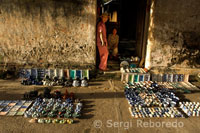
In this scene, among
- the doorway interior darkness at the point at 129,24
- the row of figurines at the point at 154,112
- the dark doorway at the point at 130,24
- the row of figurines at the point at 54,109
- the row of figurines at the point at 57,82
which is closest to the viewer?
the row of figurines at the point at 54,109

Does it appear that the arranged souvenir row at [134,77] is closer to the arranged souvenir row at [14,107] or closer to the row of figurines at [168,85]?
the row of figurines at [168,85]

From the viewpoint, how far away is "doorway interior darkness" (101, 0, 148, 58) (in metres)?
6.80

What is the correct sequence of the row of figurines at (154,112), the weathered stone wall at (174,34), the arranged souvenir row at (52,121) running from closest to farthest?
the arranged souvenir row at (52,121) → the row of figurines at (154,112) → the weathered stone wall at (174,34)

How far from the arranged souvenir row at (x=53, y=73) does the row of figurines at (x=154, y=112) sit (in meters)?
2.27

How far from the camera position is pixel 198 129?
3.43 meters

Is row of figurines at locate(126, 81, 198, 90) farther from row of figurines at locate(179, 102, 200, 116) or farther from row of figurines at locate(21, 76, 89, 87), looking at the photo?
row of figurines at locate(21, 76, 89, 87)

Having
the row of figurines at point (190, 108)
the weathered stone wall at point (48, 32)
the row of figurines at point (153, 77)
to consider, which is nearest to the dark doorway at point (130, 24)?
the row of figurines at point (153, 77)

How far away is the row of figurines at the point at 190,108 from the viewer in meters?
3.90

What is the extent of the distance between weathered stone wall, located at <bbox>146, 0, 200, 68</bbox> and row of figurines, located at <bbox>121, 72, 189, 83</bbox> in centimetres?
37

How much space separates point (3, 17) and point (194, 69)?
6.86 metres

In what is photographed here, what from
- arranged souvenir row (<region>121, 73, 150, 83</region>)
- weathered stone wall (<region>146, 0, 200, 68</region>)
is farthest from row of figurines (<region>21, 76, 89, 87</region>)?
weathered stone wall (<region>146, 0, 200, 68</region>)

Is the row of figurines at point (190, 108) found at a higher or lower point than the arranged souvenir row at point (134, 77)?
lower

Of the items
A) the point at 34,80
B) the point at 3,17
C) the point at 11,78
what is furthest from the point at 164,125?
the point at 3,17

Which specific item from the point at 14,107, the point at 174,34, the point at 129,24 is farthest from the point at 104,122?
the point at 129,24
